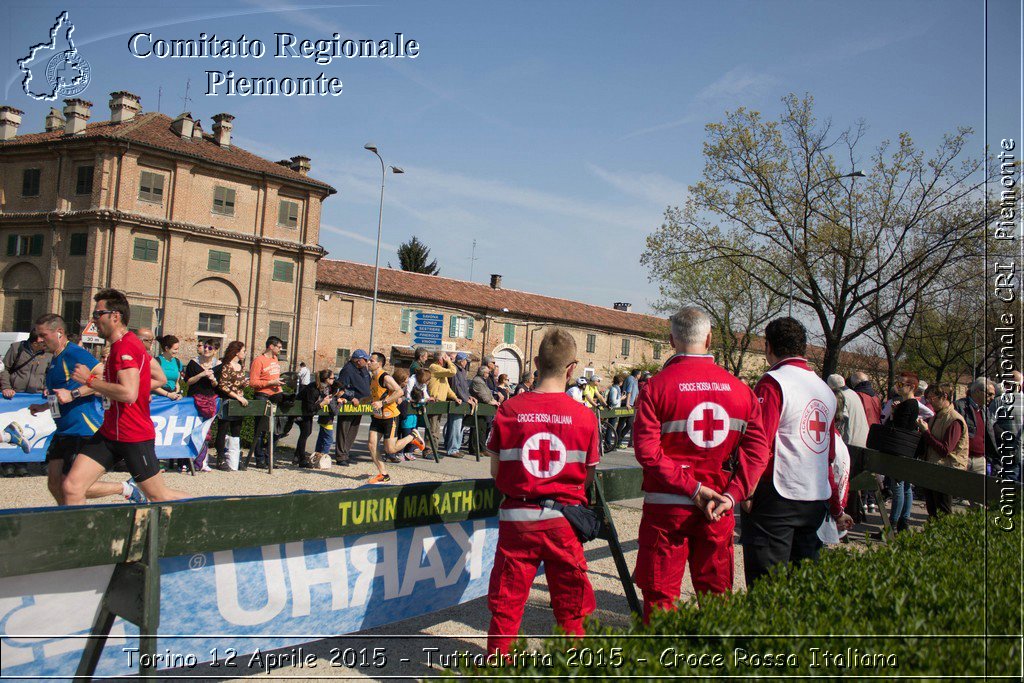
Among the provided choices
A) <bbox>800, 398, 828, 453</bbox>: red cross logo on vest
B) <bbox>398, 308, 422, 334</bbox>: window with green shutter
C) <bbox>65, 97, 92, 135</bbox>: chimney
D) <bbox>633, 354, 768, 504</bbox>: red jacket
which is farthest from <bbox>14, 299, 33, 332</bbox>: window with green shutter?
<bbox>800, 398, 828, 453</bbox>: red cross logo on vest

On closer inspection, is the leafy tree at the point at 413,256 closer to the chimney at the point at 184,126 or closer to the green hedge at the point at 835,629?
the chimney at the point at 184,126

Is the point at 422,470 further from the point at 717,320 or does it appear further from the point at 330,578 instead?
the point at 717,320

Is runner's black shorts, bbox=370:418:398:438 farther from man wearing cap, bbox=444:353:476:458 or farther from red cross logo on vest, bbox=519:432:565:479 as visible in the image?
red cross logo on vest, bbox=519:432:565:479

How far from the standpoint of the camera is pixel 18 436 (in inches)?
419

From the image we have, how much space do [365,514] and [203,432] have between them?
847 cm

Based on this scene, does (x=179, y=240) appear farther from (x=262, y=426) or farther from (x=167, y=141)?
(x=262, y=426)

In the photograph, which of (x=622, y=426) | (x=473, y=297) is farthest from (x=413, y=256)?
(x=622, y=426)

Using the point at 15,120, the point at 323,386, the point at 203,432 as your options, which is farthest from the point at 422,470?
the point at 15,120

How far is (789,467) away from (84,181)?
53.1 metres

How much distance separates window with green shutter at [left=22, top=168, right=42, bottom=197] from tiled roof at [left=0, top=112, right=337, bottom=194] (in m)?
1.79

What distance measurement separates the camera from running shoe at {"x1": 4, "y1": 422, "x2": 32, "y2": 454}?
10.6 metres

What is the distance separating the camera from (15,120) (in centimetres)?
5484

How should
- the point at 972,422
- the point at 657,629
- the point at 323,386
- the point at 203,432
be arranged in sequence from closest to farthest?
1. the point at 657,629
2. the point at 972,422
3. the point at 203,432
4. the point at 323,386

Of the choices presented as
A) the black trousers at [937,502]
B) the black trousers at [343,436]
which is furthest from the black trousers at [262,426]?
the black trousers at [937,502]
